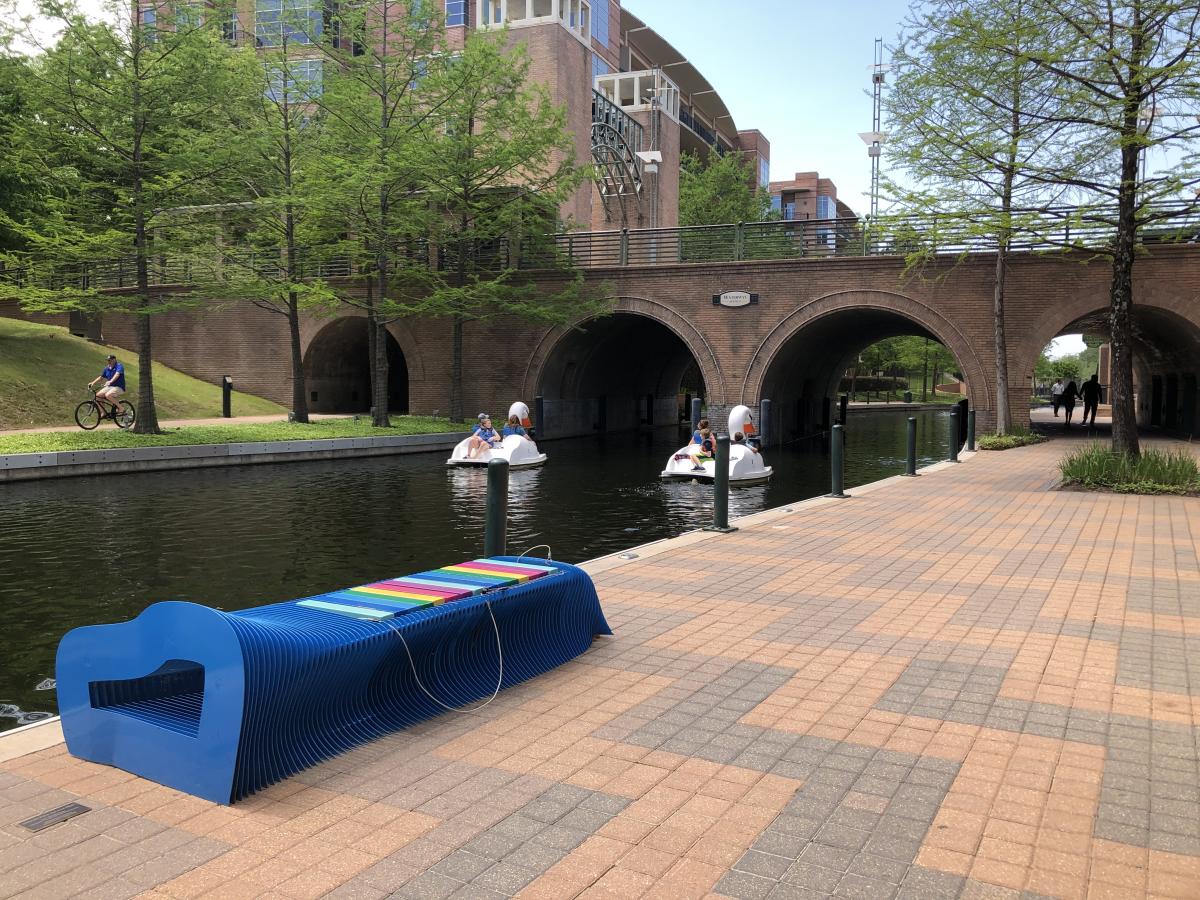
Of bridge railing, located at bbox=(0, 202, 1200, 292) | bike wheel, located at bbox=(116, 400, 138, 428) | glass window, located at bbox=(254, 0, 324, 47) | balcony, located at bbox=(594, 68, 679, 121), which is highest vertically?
balcony, located at bbox=(594, 68, 679, 121)

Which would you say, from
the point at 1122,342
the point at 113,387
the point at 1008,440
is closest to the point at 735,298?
the point at 1008,440

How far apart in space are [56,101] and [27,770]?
2066cm

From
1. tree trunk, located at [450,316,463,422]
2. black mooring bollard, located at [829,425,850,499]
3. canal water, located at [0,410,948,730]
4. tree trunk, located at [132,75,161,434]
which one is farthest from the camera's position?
tree trunk, located at [450,316,463,422]

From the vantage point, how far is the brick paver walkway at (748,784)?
3258 mm

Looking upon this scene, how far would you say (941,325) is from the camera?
28.4 meters

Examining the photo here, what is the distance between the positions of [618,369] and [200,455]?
2090 cm

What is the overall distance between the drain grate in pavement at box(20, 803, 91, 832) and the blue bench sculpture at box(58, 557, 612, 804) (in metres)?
0.35

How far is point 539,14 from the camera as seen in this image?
46.0m

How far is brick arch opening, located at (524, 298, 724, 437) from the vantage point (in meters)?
31.5

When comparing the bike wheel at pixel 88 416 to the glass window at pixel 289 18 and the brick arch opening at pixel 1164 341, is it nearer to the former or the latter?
the glass window at pixel 289 18

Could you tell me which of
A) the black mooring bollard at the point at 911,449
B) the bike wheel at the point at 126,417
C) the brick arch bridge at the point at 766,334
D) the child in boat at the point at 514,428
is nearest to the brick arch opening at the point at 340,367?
the brick arch bridge at the point at 766,334

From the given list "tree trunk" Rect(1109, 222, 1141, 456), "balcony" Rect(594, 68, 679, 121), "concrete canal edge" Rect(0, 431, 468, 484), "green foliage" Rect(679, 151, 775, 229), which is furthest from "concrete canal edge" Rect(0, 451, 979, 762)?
"balcony" Rect(594, 68, 679, 121)

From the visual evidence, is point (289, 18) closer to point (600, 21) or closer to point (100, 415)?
point (100, 415)

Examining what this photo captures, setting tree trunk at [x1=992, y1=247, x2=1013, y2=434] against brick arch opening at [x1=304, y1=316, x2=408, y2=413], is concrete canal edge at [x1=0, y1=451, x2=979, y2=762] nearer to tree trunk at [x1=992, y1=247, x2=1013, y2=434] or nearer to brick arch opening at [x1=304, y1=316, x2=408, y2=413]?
tree trunk at [x1=992, y1=247, x2=1013, y2=434]
